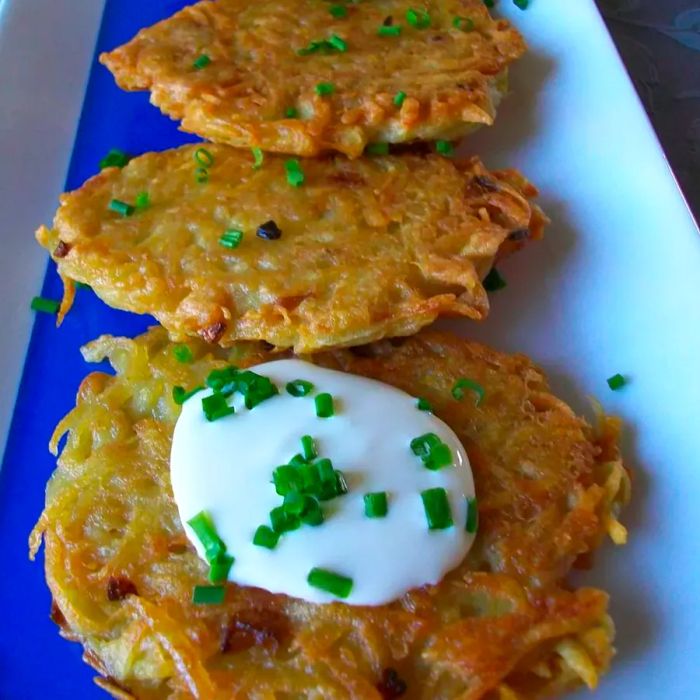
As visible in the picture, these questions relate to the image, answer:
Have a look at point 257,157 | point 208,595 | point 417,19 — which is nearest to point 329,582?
point 208,595

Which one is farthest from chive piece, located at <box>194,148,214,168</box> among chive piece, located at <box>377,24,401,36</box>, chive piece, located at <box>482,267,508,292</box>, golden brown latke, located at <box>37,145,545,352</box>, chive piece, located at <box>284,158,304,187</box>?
chive piece, located at <box>482,267,508,292</box>

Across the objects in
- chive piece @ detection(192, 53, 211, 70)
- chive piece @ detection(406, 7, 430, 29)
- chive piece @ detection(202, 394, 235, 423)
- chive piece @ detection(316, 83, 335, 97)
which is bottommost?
chive piece @ detection(202, 394, 235, 423)

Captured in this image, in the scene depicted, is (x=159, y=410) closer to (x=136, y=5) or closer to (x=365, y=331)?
(x=365, y=331)

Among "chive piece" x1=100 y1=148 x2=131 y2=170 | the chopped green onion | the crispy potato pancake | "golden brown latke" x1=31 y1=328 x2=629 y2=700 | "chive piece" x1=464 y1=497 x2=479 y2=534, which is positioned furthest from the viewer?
"chive piece" x1=100 y1=148 x2=131 y2=170

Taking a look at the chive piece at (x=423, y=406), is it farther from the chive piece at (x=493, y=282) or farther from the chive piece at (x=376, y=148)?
the chive piece at (x=376, y=148)

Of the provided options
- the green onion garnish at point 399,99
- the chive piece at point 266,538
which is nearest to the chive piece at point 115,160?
the green onion garnish at point 399,99

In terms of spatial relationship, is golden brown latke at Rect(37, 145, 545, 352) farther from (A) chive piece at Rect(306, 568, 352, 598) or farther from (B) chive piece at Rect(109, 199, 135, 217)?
(A) chive piece at Rect(306, 568, 352, 598)
